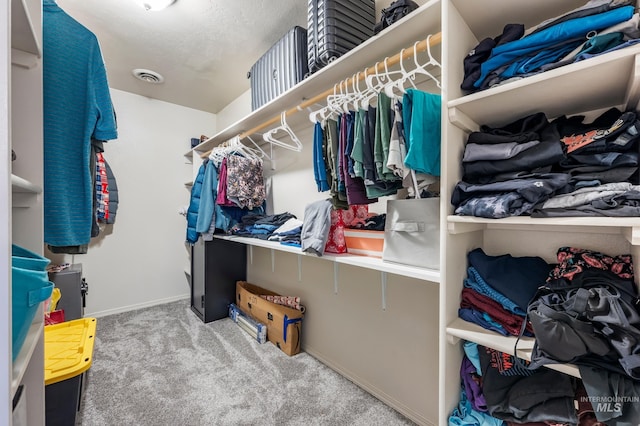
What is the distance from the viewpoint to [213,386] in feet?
5.74

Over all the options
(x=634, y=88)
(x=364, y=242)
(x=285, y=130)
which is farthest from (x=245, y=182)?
(x=634, y=88)

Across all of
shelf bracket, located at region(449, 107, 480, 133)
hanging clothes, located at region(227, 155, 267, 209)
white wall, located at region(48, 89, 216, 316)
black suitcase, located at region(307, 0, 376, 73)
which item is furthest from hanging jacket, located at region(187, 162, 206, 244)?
shelf bracket, located at region(449, 107, 480, 133)

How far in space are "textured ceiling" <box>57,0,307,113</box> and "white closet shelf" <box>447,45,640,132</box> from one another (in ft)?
4.58

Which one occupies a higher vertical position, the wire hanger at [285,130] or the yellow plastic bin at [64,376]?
the wire hanger at [285,130]

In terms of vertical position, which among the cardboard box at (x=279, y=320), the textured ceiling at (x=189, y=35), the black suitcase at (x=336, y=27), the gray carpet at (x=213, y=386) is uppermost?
the textured ceiling at (x=189, y=35)

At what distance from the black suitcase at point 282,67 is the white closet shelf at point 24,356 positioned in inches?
62.8

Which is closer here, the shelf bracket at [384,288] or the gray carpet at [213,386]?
the gray carpet at [213,386]

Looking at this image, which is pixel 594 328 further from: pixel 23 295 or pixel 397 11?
pixel 23 295

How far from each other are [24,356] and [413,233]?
48.0 inches

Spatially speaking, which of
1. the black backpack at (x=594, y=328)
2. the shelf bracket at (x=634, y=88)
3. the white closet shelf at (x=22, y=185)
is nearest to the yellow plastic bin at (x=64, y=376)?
the white closet shelf at (x=22, y=185)

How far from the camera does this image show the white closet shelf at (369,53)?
1051 mm

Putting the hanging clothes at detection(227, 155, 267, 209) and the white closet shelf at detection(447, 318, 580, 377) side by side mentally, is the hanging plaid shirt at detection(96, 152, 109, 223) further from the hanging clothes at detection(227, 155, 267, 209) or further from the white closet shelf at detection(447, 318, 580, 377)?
the white closet shelf at detection(447, 318, 580, 377)

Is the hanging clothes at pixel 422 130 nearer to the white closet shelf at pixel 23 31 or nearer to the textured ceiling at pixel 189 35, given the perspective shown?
the white closet shelf at pixel 23 31

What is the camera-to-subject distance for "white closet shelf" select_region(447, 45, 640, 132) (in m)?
0.71
